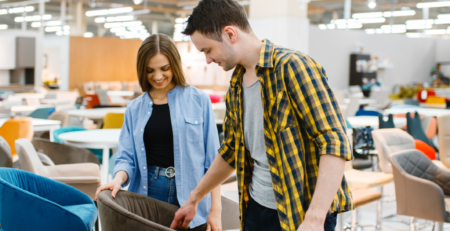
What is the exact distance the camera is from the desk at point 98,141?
3.57 metres

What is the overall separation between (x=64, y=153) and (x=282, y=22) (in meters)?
6.86

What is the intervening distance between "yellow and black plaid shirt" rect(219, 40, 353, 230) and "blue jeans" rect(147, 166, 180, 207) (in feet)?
2.45

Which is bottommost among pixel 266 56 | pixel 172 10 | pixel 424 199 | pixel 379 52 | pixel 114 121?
pixel 424 199

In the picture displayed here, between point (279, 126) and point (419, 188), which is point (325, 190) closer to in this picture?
point (279, 126)

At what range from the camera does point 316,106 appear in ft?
3.85

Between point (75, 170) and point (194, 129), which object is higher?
point (194, 129)

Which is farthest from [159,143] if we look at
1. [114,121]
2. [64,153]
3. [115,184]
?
[114,121]

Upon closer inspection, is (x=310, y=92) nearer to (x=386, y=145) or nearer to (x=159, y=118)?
(x=159, y=118)

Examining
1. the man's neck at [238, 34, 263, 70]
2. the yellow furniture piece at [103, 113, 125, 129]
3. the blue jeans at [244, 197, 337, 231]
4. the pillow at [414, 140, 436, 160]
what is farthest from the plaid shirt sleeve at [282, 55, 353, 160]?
the yellow furniture piece at [103, 113, 125, 129]

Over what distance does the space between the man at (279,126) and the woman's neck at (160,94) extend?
0.60 m

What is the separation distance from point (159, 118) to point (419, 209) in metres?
2.06

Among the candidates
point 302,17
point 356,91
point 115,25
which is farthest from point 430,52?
point 115,25

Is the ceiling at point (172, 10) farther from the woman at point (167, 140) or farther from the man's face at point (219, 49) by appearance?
the man's face at point (219, 49)

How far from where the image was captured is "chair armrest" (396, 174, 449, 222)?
9.57 ft
